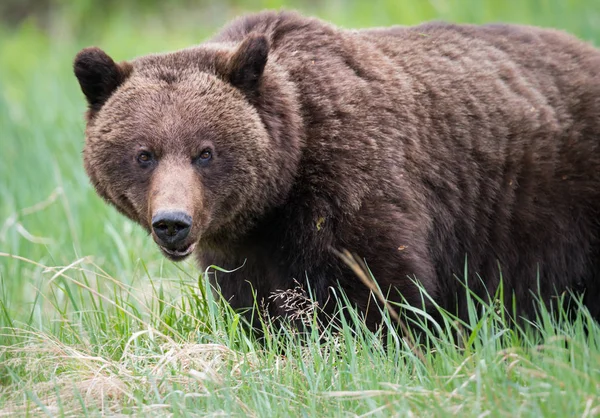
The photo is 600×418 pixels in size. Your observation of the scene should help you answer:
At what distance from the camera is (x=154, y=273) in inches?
266

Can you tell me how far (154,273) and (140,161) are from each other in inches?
91.7

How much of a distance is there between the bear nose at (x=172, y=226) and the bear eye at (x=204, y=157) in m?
0.41

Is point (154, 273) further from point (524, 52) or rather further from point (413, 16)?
point (413, 16)

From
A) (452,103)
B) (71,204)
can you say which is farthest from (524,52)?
(71,204)

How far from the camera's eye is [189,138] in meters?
4.52

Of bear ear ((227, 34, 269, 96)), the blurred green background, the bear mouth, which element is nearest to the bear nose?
the bear mouth

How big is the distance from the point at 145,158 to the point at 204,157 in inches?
12.3

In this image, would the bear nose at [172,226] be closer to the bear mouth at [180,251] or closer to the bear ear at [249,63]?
the bear mouth at [180,251]

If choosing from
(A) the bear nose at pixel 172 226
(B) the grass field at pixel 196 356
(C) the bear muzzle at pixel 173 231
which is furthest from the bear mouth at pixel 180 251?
(B) the grass field at pixel 196 356

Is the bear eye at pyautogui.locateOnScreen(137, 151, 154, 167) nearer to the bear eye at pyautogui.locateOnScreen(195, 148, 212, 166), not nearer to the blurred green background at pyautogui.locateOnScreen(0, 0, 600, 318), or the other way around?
the bear eye at pyautogui.locateOnScreen(195, 148, 212, 166)

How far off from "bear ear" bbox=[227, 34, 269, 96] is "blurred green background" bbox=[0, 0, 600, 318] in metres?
1.33

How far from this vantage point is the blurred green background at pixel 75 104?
6.75 metres

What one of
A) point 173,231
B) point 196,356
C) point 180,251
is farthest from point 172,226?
point 196,356

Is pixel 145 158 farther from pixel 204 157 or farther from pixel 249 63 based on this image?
pixel 249 63
